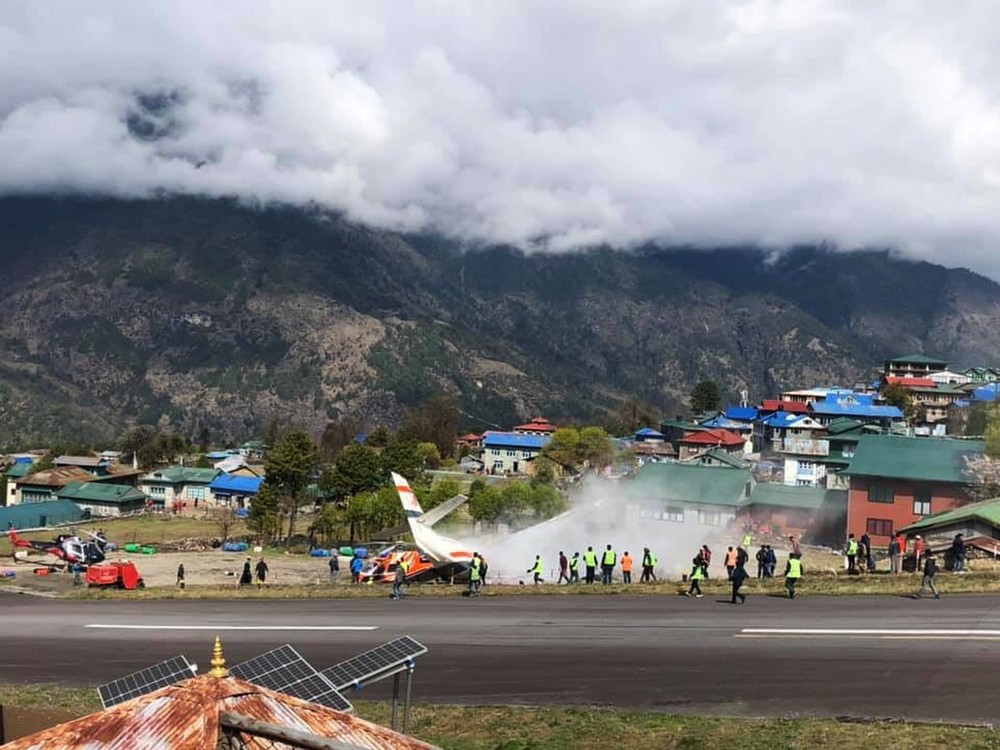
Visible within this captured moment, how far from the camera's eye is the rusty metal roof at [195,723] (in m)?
7.67

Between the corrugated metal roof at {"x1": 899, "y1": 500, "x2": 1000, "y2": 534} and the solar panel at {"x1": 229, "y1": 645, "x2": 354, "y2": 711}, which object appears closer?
the solar panel at {"x1": 229, "y1": 645, "x2": 354, "y2": 711}

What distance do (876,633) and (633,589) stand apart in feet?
31.2

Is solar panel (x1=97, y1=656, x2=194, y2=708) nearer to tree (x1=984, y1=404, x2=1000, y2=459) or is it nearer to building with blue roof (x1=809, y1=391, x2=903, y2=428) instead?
tree (x1=984, y1=404, x2=1000, y2=459)

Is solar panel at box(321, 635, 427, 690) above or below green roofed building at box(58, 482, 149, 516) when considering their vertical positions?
above

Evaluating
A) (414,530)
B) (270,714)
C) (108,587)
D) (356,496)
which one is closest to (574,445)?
(356,496)

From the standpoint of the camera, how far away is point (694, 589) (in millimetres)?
28344

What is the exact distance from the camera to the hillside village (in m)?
65.4

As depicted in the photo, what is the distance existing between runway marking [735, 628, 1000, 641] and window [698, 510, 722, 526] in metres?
54.7

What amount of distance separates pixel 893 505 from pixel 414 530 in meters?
39.7

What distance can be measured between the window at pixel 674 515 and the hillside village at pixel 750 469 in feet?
0.33

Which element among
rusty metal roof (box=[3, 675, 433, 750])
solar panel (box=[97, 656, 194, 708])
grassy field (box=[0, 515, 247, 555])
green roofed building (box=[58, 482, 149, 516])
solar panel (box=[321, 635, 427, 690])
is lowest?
grassy field (box=[0, 515, 247, 555])

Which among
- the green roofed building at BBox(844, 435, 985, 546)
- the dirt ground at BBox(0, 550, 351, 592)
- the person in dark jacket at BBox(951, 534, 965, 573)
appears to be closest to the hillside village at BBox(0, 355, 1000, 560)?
the green roofed building at BBox(844, 435, 985, 546)

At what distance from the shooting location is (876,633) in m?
21.8

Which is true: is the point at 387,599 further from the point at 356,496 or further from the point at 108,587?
the point at 356,496
